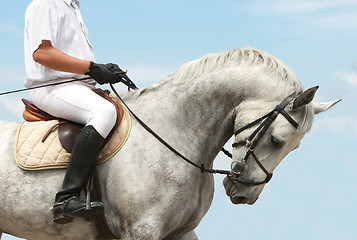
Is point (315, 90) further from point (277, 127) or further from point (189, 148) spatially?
point (189, 148)

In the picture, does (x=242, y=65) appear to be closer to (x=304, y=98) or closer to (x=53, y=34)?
(x=304, y=98)

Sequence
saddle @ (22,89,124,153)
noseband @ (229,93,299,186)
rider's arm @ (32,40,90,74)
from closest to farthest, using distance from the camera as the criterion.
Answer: noseband @ (229,93,299,186), rider's arm @ (32,40,90,74), saddle @ (22,89,124,153)

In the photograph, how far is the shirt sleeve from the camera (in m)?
6.09

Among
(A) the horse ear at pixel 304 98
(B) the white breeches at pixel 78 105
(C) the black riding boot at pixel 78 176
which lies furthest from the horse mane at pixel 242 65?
(C) the black riding boot at pixel 78 176

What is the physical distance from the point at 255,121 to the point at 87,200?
183cm

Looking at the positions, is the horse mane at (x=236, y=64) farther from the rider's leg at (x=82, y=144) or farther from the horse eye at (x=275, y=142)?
the rider's leg at (x=82, y=144)

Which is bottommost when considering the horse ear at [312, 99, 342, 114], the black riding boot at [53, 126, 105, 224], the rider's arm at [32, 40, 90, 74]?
the black riding boot at [53, 126, 105, 224]

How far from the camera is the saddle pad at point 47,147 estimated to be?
19.8 ft

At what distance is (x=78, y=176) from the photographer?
19.3ft

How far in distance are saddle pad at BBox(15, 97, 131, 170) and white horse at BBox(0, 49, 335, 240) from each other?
75 mm

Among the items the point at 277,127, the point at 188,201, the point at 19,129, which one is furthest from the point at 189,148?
the point at 19,129

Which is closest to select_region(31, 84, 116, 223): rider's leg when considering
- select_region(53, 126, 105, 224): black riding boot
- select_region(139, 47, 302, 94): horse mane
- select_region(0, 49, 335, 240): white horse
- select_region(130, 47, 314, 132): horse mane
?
select_region(53, 126, 105, 224): black riding boot

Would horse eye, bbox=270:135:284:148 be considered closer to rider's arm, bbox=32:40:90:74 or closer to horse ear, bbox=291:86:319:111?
horse ear, bbox=291:86:319:111

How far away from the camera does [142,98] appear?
6.40m
